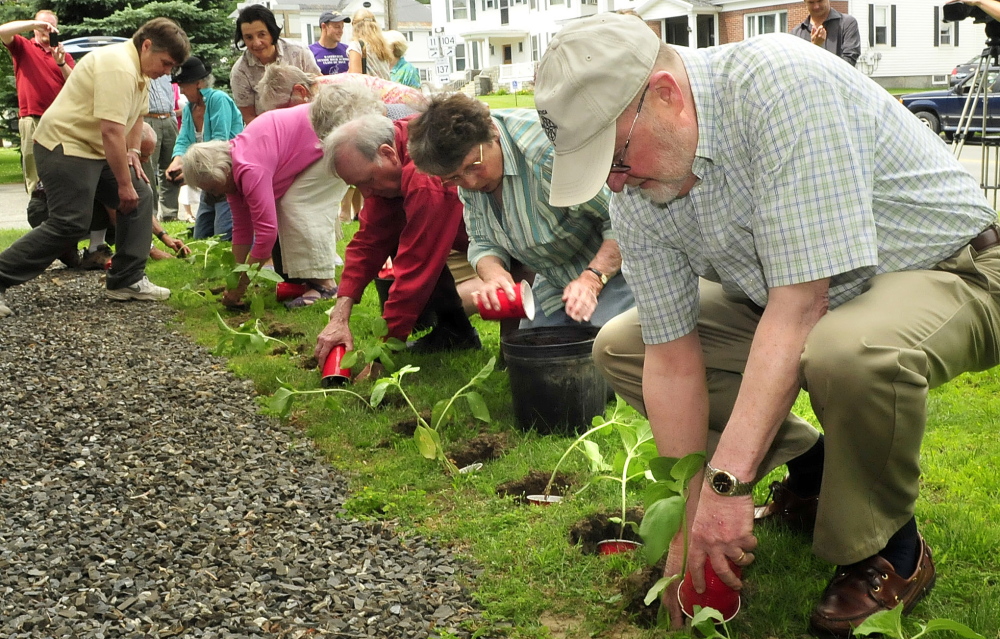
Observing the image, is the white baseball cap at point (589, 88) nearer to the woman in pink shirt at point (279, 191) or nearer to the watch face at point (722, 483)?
the watch face at point (722, 483)

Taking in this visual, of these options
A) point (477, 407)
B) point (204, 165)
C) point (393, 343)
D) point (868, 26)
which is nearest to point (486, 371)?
point (477, 407)

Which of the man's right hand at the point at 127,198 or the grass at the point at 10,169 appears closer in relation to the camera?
the man's right hand at the point at 127,198

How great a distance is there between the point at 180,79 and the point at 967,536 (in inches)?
284

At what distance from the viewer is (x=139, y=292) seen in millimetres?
6668

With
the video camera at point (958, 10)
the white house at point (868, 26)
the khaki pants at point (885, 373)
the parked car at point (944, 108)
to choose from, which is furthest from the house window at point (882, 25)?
the khaki pants at point (885, 373)

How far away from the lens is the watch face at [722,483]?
1.85 meters

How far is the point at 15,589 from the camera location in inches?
102

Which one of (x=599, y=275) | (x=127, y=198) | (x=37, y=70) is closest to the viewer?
(x=599, y=275)

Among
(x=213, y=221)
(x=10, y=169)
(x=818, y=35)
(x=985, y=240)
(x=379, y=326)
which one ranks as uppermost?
(x=818, y=35)

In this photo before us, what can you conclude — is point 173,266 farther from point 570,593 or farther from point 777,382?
point 777,382

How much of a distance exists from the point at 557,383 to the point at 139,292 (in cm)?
414

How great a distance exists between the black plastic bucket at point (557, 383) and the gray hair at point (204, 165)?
246cm

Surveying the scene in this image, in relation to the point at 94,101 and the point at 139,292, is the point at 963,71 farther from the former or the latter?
the point at 94,101

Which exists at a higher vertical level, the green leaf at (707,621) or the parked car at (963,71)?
the parked car at (963,71)
